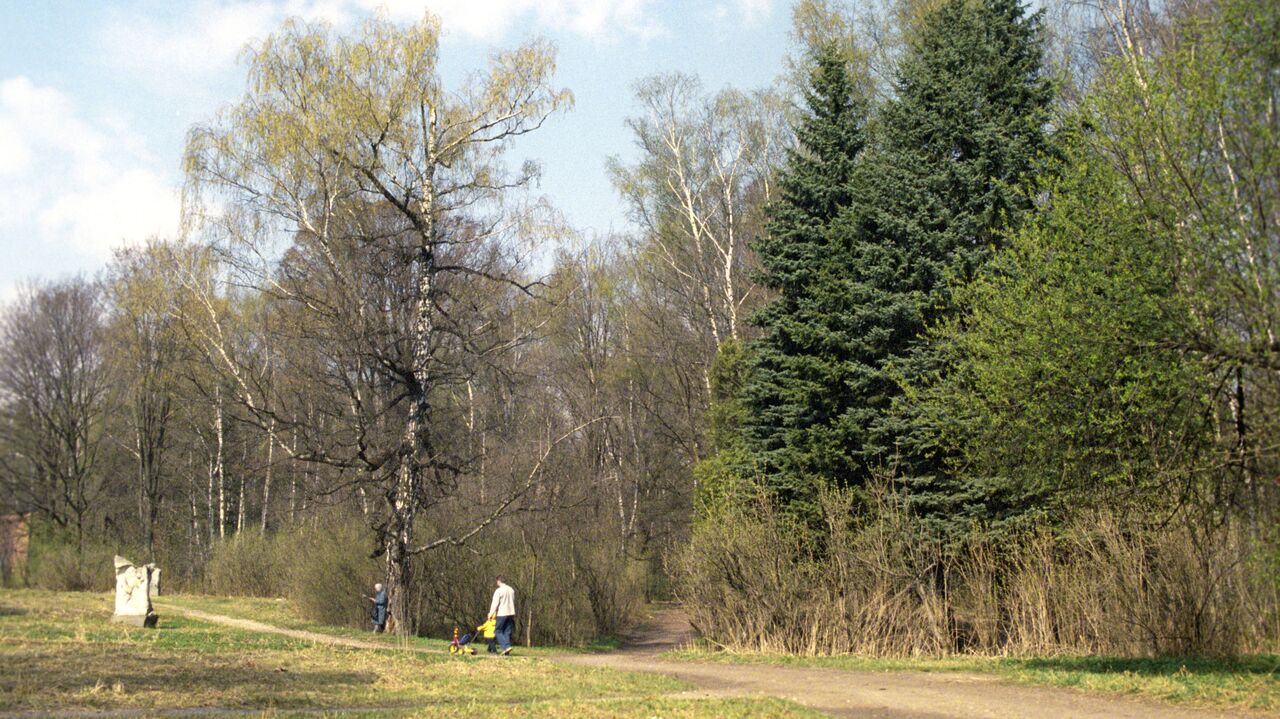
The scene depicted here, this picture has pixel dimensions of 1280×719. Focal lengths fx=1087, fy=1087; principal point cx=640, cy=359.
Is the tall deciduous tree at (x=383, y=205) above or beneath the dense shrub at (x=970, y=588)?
above

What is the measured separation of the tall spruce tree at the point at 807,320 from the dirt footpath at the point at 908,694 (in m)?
6.13

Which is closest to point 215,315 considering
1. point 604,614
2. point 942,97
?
point 604,614

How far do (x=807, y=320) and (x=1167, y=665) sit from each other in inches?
449

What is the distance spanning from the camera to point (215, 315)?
25750 millimetres

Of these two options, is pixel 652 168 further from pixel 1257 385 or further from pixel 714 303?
pixel 1257 385

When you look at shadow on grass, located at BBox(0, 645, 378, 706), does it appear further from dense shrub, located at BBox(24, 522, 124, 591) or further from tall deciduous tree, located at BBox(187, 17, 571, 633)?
dense shrub, located at BBox(24, 522, 124, 591)

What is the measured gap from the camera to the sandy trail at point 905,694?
11961mm

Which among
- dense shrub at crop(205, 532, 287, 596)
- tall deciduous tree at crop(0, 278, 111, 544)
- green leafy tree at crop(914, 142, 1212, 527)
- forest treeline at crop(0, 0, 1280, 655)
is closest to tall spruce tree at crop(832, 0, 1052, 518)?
forest treeline at crop(0, 0, 1280, 655)

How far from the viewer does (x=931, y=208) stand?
74.7 feet

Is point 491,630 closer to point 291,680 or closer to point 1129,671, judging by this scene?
point 291,680

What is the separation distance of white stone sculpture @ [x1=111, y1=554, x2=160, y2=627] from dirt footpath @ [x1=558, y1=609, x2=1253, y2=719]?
10.6 meters

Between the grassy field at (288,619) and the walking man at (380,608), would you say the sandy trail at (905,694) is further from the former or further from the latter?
the walking man at (380,608)

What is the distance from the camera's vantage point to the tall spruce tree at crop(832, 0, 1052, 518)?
869 inches

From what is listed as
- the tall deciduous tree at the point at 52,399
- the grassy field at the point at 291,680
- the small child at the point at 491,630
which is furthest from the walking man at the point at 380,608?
the tall deciduous tree at the point at 52,399
